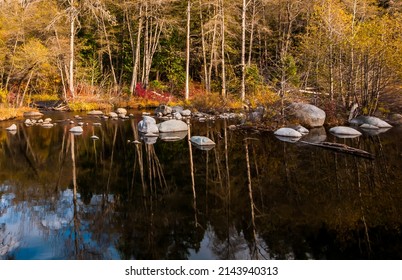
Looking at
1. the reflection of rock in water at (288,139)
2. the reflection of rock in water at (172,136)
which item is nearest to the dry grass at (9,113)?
the reflection of rock in water at (172,136)

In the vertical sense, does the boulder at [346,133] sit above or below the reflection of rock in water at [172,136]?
above

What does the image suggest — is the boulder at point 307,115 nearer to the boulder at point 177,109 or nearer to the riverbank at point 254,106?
the riverbank at point 254,106

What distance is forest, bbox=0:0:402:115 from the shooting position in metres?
18.0

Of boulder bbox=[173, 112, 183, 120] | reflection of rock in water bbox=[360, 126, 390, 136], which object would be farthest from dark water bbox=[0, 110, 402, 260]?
boulder bbox=[173, 112, 183, 120]

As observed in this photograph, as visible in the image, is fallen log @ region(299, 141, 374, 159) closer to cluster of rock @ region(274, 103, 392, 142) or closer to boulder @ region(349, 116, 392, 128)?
cluster of rock @ region(274, 103, 392, 142)

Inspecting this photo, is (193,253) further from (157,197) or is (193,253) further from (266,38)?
(266,38)

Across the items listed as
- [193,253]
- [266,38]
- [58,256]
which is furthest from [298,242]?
[266,38]

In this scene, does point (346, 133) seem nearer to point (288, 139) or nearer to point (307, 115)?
point (307, 115)

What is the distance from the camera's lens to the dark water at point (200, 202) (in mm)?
5441

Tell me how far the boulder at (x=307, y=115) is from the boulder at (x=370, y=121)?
1915 millimetres

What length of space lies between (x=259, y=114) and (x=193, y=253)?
12.2 m

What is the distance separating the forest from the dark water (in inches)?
269

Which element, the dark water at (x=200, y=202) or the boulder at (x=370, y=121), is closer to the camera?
the dark water at (x=200, y=202)

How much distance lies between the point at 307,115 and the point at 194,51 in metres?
18.8
